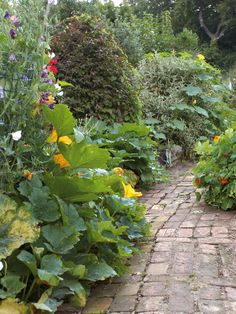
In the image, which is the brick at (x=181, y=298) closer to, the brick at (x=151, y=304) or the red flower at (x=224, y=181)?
the brick at (x=151, y=304)

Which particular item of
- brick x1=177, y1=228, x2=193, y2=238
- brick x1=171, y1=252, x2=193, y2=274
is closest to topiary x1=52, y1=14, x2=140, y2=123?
brick x1=177, y1=228, x2=193, y2=238

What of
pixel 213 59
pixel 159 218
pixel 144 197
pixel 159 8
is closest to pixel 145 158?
pixel 144 197

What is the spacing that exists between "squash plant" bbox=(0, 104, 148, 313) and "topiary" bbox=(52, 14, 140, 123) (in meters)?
2.52

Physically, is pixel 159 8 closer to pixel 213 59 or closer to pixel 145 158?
pixel 213 59

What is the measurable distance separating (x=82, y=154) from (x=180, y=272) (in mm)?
833

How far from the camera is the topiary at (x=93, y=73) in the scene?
5.06 meters

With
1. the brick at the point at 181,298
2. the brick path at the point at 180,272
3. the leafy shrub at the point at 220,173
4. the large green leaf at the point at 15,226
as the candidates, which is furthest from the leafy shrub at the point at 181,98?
the large green leaf at the point at 15,226

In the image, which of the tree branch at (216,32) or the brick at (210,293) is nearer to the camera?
the brick at (210,293)

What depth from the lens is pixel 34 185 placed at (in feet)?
7.13

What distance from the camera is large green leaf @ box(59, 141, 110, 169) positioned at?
90.0 inches

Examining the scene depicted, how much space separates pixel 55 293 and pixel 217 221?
Result: 177 cm

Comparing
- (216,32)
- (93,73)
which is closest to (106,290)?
(93,73)

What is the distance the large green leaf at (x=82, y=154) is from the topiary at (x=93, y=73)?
2700 millimetres

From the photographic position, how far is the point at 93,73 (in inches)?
200
